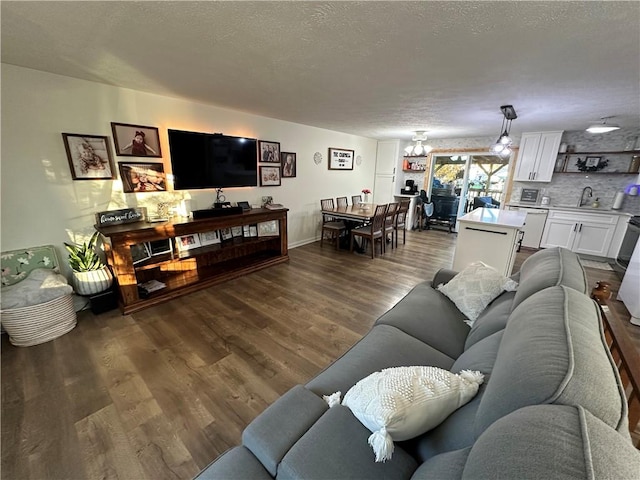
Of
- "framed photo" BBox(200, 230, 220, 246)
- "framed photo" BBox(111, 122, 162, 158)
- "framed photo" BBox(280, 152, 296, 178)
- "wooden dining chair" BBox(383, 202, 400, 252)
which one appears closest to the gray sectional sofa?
"framed photo" BBox(200, 230, 220, 246)

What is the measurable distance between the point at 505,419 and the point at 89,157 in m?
3.55

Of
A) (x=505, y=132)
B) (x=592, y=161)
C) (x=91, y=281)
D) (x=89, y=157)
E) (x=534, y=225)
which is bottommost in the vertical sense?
(x=91, y=281)

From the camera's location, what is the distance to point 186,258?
3.11 meters

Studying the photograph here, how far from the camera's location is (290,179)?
4.61 m

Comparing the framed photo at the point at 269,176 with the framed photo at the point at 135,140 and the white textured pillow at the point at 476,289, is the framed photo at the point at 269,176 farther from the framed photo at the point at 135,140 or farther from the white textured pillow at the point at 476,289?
the white textured pillow at the point at 476,289

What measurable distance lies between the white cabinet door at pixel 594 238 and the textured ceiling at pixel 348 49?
2434 millimetres

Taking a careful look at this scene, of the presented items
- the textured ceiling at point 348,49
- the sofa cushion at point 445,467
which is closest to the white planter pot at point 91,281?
the textured ceiling at point 348,49

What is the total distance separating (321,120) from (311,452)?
429 centimetres

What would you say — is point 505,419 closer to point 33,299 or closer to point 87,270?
point 33,299

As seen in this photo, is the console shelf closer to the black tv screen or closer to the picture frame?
the black tv screen

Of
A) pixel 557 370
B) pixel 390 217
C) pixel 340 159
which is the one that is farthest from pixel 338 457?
pixel 340 159

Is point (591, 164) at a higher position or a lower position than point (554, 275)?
higher

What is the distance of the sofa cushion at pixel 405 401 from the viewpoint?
0.79 m

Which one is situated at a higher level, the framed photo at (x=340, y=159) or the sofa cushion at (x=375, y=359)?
the framed photo at (x=340, y=159)
